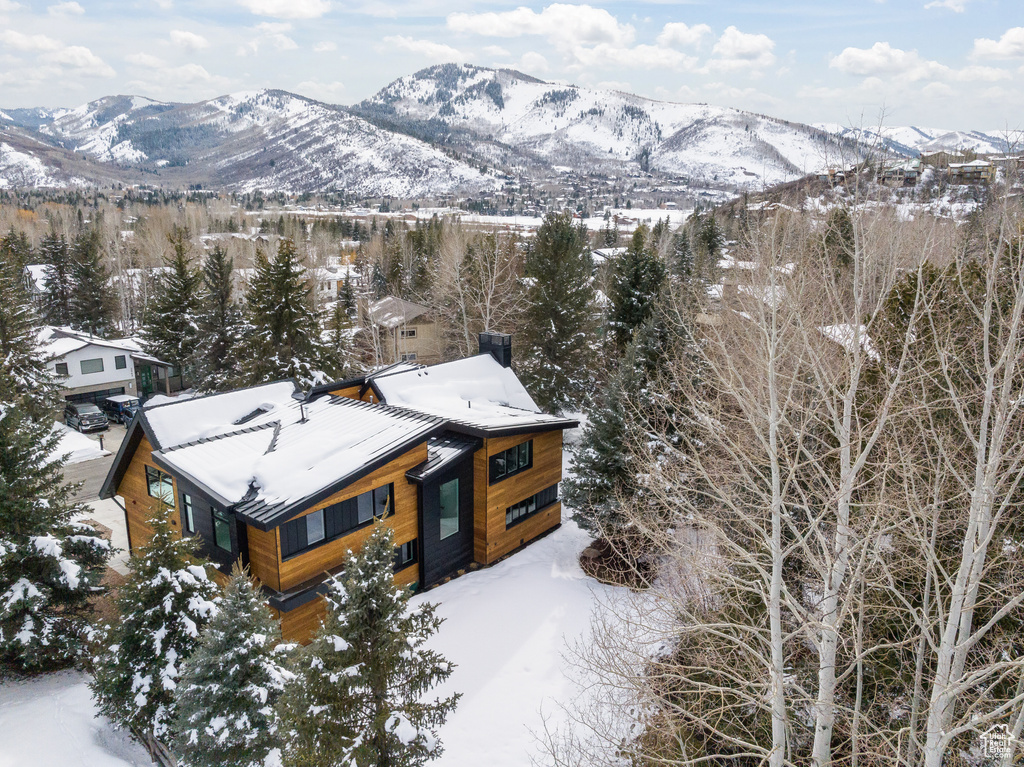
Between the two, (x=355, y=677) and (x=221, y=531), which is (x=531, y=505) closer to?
(x=221, y=531)

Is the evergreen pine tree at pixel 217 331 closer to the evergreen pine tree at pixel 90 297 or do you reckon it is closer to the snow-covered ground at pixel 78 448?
the snow-covered ground at pixel 78 448

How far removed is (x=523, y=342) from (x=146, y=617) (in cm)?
2158

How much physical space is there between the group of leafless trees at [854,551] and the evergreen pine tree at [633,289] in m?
12.7

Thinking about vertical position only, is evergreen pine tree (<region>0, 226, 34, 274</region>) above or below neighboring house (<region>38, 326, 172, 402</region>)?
above

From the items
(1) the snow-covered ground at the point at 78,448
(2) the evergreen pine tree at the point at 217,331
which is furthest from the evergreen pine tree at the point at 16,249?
(1) the snow-covered ground at the point at 78,448

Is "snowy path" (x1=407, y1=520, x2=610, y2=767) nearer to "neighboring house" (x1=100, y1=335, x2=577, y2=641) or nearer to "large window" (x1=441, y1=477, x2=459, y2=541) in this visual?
"neighboring house" (x1=100, y1=335, x2=577, y2=641)

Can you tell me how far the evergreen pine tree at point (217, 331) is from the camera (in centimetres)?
3281

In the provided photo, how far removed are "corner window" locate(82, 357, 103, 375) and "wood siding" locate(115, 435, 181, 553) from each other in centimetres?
2170

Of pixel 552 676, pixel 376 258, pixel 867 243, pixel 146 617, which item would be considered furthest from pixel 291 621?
pixel 376 258

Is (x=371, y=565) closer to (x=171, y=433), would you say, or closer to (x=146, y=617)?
(x=146, y=617)

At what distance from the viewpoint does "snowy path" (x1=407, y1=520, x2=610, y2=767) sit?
451 inches

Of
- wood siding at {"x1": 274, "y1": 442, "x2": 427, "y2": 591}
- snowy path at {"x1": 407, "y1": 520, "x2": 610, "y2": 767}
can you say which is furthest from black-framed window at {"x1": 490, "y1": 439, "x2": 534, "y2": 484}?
snowy path at {"x1": 407, "y1": 520, "x2": 610, "y2": 767}

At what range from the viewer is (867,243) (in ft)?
22.4

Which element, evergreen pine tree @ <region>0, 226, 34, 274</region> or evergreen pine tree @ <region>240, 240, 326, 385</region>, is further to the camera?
evergreen pine tree @ <region>0, 226, 34, 274</region>
